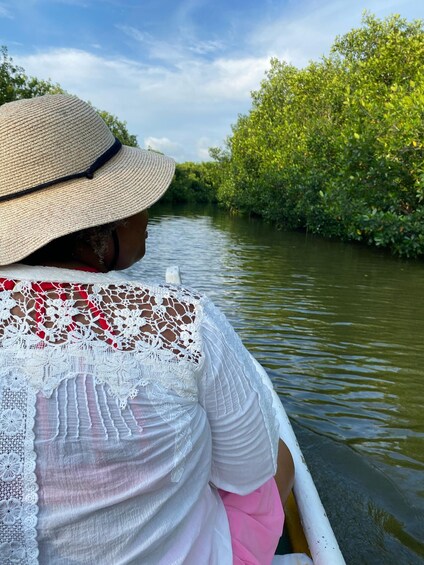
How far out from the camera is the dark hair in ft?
3.38

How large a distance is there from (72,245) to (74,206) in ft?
0.28

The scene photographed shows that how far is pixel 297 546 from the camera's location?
1.84 m

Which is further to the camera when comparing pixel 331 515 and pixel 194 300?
pixel 331 515

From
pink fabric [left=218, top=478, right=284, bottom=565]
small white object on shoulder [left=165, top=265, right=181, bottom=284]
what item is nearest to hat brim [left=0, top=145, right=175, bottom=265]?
pink fabric [left=218, top=478, right=284, bottom=565]

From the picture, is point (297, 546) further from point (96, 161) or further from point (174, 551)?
point (96, 161)

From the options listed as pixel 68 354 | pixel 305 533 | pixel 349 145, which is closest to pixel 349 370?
pixel 305 533

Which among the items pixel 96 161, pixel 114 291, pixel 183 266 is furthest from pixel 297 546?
pixel 183 266

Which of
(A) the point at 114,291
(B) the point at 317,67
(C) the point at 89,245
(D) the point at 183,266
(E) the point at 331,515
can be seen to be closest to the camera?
(A) the point at 114,291

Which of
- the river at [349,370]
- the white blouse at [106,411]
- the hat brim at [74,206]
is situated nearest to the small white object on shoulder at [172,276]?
the river at [349,370]

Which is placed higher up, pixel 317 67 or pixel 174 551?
pixel 317 67

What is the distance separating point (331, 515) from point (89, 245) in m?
2.49

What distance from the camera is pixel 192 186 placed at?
210 feet

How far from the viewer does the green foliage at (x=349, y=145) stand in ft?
38.3

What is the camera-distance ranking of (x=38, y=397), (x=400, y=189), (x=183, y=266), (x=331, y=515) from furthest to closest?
1. (x=400, y=189)
2. (x=183, y=266)
3. (x=331, y=515)
4. (x=38, y=397)
